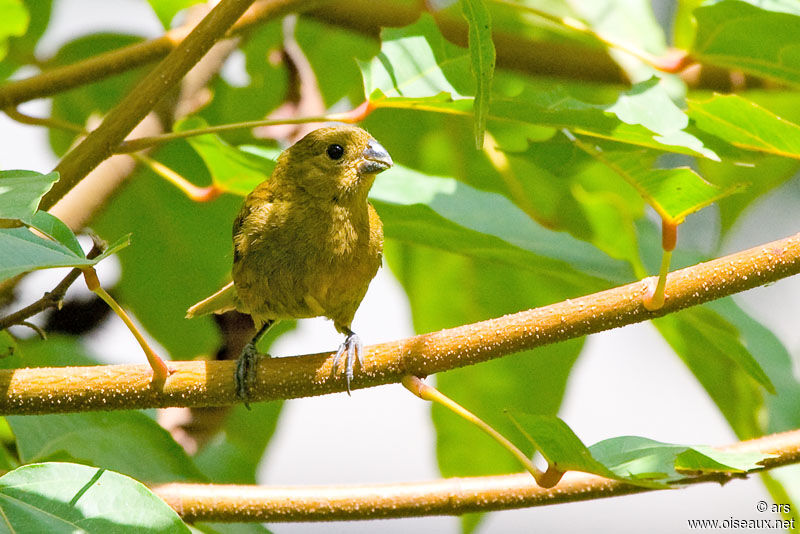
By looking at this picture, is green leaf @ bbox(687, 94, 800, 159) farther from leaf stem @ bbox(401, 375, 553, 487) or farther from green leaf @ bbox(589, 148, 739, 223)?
leaf stem @ bbox(401, 375, 553, 487)

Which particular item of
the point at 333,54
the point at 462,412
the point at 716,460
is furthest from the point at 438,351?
the point at 333,54

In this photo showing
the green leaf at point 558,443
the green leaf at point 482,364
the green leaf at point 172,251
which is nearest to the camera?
the green leaf at point 558,443

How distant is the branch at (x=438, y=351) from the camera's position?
1.98 m

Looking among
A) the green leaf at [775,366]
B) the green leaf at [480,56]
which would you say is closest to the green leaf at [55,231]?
the green leaf at [480,56]

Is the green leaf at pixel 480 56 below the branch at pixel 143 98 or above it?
below

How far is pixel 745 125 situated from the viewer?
2418 mm

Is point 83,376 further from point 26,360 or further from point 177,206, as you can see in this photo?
point 177,206

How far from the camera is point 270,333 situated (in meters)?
3.61

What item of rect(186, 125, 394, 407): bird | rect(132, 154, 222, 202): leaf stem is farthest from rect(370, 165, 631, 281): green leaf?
rect(132, 154, 222, 202): leaf stem

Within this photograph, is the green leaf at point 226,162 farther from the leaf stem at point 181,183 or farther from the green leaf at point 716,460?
the green leaf at point 716,460

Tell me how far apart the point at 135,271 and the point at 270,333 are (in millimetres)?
516

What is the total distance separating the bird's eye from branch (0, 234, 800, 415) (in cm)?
136

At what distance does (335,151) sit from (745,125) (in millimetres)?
1410

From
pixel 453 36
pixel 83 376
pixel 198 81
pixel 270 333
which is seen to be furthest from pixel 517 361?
pixel 83 376
